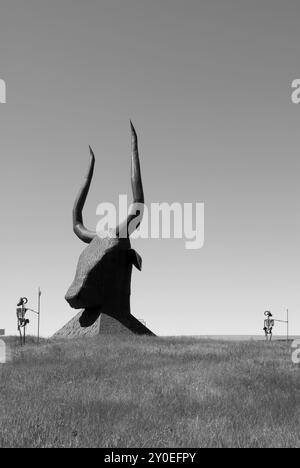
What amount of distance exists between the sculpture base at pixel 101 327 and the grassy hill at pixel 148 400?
872 cm

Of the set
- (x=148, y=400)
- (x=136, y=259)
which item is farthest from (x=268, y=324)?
(x=148, y=400)

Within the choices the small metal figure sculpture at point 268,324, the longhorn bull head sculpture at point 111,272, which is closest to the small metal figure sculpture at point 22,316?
the longhorn bull head sculpture at point 111,272

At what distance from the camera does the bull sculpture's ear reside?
26.4m

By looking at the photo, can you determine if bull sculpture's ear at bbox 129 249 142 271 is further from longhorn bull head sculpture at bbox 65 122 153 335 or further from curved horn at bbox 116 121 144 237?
curved horn at bbox 116 121 144 237

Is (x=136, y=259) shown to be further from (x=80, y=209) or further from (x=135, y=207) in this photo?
(x=80, y=209)

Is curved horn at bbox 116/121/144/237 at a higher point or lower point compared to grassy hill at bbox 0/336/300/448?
higher

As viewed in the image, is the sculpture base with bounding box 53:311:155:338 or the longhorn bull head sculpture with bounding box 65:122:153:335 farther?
the longhorn bull head sculpture with bounding box 65:122:153:335

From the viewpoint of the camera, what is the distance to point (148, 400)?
910 cm

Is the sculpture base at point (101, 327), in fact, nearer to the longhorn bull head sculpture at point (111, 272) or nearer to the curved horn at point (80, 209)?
Answer: the longhorn bull head sculpture at point (111, 272)

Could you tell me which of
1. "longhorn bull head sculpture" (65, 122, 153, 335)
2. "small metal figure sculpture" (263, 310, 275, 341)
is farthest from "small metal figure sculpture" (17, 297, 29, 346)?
"small metal figure sculpture" (263, 310, 275, 341)

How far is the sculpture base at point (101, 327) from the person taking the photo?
24.7 m

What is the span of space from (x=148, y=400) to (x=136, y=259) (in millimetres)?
17380
